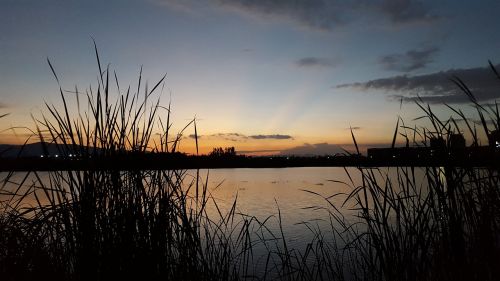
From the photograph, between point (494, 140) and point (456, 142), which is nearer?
point (494, 140)

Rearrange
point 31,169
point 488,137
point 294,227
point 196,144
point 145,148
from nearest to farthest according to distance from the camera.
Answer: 1. point 488,137
2. point 145,148
3. point 31,169
4. point 196,144
5. point 294,227

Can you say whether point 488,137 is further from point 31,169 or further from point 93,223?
point 31,169

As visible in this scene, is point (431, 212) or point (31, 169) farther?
point (31, 169)

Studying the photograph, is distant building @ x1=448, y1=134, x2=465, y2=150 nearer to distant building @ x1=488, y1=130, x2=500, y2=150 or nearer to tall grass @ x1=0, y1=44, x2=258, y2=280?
distant building @ x1=488, y1=130, x2=500, y2=150

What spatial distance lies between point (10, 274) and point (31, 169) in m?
1.15

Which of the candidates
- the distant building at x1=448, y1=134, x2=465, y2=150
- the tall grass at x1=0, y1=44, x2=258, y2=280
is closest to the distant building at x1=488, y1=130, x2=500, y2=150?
the distant building at x1=448, y1=134, x2=465, y2=150

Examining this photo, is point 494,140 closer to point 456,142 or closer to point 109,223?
point 456,142

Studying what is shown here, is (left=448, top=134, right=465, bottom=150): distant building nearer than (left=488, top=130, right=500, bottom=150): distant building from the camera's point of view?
No

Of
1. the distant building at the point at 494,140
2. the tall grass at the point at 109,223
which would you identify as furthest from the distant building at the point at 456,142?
the tall grass at the point at 109,223

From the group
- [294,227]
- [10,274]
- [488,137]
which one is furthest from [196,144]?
[294,227]

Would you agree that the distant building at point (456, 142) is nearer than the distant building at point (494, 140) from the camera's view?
No

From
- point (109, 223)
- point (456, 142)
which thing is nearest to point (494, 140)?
point (456, 142)

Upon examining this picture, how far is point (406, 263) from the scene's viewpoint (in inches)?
145

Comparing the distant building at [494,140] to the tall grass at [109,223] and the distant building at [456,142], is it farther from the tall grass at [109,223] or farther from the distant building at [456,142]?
the tall grass at [109,223]
